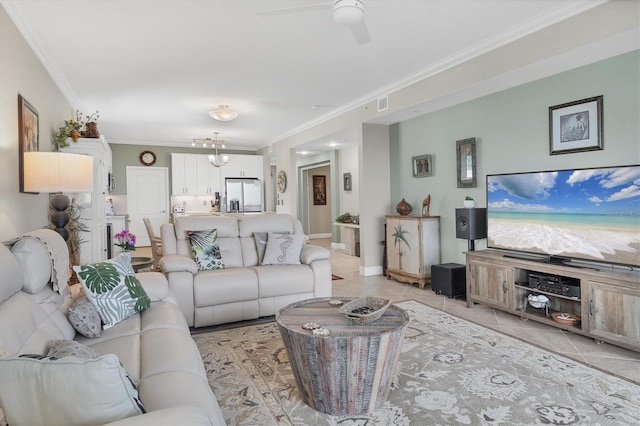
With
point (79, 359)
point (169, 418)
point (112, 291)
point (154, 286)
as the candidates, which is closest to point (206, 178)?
point (154, 286)

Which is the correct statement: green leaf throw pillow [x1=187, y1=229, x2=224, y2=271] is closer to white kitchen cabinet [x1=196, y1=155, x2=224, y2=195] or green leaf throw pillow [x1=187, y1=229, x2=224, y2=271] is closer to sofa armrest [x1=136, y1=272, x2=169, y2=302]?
sofa armrest [x1=136, y1=272, x2=169, y2=302]

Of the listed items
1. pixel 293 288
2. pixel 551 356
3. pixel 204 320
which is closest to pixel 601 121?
pixel 551 356

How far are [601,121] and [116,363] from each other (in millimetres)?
3907

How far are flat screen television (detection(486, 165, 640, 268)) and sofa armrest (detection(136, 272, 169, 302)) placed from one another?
3155 millimetres

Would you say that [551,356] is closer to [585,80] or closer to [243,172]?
[585,80]

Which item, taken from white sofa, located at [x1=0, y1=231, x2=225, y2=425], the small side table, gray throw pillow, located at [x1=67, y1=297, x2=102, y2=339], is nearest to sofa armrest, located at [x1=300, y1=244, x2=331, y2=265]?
the small side table

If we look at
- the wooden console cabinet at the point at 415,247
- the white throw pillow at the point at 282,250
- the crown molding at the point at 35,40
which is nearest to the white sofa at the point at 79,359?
the white throw pillow at the point at 282,250

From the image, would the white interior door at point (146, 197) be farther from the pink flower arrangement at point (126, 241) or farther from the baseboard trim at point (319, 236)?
the pink flower arrangement at point (126, 241)

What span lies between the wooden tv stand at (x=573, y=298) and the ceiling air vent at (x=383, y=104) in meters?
2.28

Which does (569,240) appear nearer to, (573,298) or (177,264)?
(573,298)

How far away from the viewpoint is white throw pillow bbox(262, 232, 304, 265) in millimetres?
3914

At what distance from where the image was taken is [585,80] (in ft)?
11.2

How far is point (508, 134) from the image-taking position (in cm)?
417

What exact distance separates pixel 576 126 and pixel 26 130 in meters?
4.76
